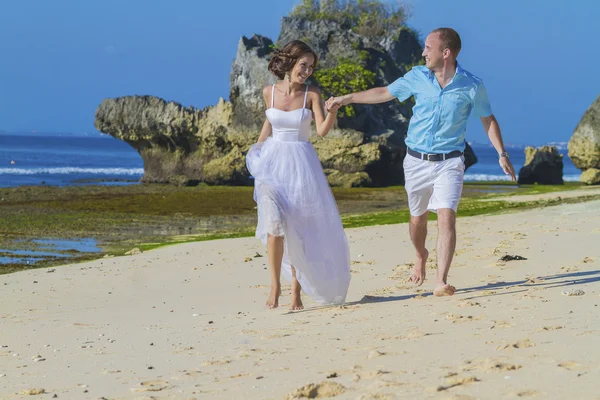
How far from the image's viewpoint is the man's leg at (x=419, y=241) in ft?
25.8

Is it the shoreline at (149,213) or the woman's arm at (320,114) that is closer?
the woman's arm at (320,114)

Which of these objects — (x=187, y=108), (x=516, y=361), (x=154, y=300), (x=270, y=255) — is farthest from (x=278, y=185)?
(x=187, y=108)

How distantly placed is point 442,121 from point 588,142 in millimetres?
28593

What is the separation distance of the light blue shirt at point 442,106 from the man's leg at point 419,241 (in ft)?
2.50

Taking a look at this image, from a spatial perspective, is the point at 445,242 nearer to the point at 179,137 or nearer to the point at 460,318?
the point at 460,318

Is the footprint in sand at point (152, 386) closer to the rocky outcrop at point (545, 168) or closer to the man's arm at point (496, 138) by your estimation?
the man's arm at point (496, 138)

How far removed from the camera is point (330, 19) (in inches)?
1775

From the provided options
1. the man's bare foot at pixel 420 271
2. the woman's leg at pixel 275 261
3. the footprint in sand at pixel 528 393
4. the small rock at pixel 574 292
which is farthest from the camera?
the man's bare foot at pixel 420 271

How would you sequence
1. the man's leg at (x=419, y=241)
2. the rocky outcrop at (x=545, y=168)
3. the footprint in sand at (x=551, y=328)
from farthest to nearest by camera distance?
the rocky outcrop at (x=545, y=168) → the man's leg at (x=419, y=241) → the footprint in sand at (x=551, y=328)

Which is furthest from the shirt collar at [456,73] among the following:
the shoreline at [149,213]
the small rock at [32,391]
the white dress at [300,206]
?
the shoreline at [149,213]

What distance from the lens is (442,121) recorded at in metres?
7.27

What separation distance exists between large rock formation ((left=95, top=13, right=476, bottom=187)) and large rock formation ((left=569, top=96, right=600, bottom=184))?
7.11 m

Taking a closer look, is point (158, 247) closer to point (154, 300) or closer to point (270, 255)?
point (154, 300)

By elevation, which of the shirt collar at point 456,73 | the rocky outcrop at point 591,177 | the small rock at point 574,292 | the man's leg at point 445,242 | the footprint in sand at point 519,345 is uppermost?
the shirt collar at point 456,73
